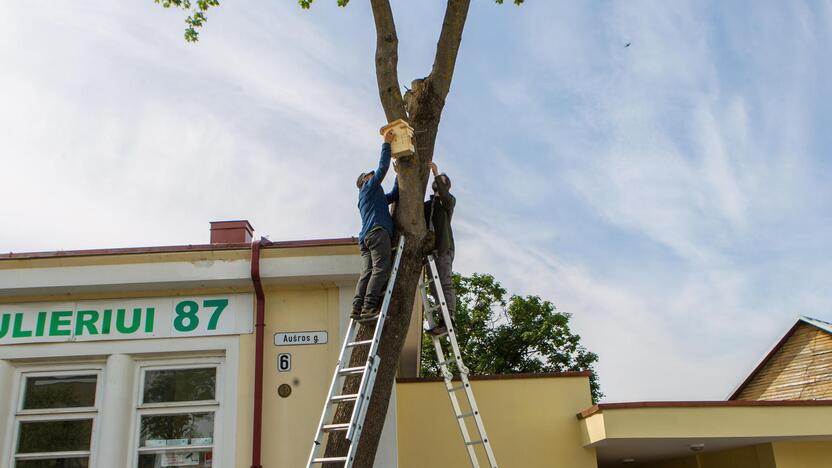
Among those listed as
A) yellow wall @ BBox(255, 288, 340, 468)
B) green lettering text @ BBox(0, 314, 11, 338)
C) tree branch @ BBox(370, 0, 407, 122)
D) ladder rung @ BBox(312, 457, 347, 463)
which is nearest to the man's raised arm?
tree branch @ BBox(370, 0, 407, 122)

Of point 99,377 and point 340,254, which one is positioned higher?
point 340,254

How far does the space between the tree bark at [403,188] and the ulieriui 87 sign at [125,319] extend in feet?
7.47

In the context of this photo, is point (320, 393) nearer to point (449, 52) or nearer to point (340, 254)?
point (340, 254)

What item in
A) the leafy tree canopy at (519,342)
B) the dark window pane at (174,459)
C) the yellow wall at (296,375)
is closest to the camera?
the yellow wall at (296,375)

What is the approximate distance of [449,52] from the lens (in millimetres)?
6707

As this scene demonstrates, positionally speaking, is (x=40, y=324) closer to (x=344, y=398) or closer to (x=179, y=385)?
(x=179, y=385)

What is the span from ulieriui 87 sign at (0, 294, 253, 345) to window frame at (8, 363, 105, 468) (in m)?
0.33

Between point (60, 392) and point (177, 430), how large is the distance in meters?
1.37

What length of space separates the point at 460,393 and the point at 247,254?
113 inches

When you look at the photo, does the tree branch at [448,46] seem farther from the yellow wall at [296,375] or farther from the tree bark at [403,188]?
the yellow wall at [296,375]

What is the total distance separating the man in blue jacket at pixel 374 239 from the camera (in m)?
5.84

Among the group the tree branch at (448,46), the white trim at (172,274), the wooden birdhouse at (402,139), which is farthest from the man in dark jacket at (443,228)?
the white trim at (172,274)

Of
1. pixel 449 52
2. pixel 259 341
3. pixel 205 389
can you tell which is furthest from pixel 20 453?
pixel 449 52

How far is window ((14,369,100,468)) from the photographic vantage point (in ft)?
23.5
